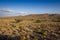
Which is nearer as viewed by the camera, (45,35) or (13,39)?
(13,39)

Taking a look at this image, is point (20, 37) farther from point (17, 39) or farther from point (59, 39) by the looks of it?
point (59, 39)

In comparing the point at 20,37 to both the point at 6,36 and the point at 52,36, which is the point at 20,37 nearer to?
the point at 6,36

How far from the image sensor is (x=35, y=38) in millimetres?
12750

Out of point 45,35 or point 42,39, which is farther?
point 45,35

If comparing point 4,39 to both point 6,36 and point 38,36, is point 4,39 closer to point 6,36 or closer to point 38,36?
point 6,36

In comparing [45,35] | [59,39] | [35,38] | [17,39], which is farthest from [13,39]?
[59,39]

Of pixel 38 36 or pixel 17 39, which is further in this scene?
pixel 38 36

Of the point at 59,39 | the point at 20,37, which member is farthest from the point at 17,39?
the point at 59,39

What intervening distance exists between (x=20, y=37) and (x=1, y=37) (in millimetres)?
2116

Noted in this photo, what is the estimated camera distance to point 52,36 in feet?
43.2

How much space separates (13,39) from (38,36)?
263cm

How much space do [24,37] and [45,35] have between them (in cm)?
239

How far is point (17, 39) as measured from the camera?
12.3m

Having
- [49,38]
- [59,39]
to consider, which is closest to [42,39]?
[49,38]
